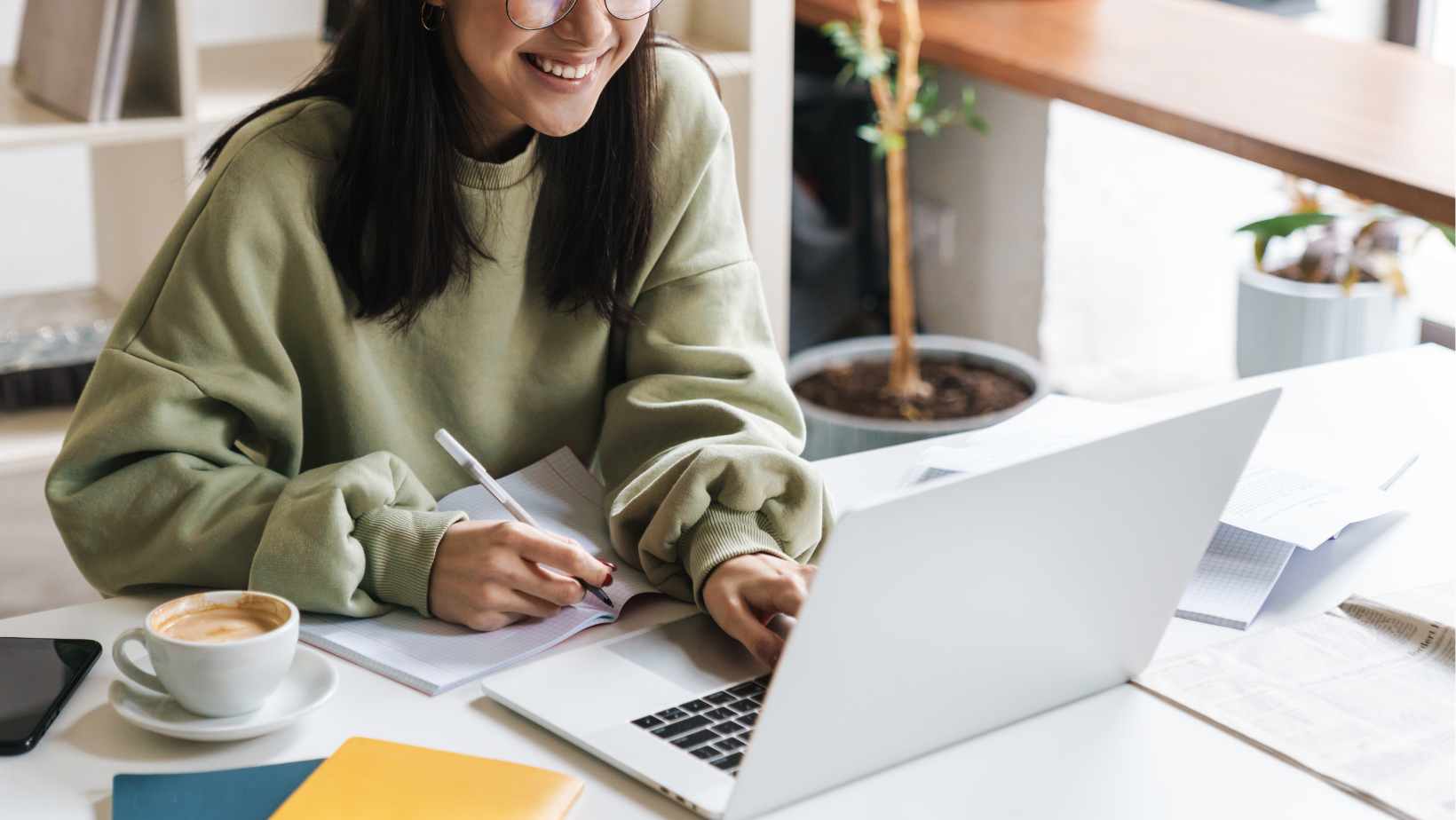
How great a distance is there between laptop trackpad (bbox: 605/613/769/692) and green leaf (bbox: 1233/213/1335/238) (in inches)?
66.3

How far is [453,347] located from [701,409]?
0.67ft

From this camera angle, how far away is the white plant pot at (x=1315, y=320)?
105 inches

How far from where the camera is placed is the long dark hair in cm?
118

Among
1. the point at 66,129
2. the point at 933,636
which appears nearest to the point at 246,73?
the point at 66,129

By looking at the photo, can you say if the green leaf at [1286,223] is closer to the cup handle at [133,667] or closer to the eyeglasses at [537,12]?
the eyeglasses at [537,12]

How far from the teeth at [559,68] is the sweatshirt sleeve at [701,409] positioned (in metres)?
0.18

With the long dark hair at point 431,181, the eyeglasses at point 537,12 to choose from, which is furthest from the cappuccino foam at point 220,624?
Answer: the eyeglasses at point 537,12

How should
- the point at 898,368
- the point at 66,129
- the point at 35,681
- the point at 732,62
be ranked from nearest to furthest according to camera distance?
the point at 35,681
the point at 66,129
the point at 732,62
the point at 898,368

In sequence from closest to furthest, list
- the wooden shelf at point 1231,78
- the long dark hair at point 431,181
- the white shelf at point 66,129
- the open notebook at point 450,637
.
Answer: the open notebook at point 450,637, the long dark hair at point 431,181, the wooden shelf at point 1231,78, the white shelf at point 66,129

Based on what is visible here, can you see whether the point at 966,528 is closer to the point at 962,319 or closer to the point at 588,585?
the point at 588,585

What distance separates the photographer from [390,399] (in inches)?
48.9

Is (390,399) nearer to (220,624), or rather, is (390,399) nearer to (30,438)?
(220,624)

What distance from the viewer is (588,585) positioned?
1.06 metres

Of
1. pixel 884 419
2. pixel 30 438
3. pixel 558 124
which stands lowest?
pixel 884 419
